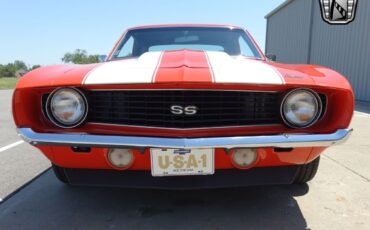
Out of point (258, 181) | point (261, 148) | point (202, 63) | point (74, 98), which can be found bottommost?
point (258, 181)

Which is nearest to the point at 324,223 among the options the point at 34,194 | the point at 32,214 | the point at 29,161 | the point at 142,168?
the point at 142,168

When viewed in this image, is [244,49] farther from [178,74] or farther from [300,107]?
[178,74]

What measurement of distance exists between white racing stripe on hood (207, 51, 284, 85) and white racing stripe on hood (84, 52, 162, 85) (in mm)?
375

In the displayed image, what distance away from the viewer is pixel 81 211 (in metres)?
2.49

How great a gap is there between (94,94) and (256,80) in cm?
93

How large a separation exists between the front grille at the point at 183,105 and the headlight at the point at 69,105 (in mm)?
59

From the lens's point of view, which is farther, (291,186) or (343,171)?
(343,171)

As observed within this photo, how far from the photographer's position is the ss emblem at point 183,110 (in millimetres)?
2043

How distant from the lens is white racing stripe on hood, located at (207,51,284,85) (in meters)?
2.01

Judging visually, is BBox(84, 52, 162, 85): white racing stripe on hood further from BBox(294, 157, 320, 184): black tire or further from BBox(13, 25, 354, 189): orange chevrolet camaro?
BBox(294, 157, 320, 184): black tire

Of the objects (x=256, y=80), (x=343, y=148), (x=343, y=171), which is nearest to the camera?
(x=256, y=80)

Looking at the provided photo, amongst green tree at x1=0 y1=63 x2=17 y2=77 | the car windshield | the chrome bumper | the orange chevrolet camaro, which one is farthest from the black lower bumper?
green tree at x1=0 y1=63 x2=17 y2=77

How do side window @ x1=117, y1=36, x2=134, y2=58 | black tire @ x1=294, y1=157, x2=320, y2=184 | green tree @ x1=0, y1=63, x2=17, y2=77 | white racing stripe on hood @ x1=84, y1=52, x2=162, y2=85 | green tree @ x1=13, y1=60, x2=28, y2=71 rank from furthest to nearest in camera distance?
green tree @ x1=13, y1=60, x2=28, y2=71 → green tree @ x1=0, y1=63, x2=17, y2=77 → side window @ x1=117, y1=36, x2=134, y2=58 → black tire @ x1=294, y1=157, x2=320, y2=184 → white racing stripe on hood @ x1=84, y1=52, x2=162, y2=85

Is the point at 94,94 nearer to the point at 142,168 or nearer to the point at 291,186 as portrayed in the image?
the point at 142,168
